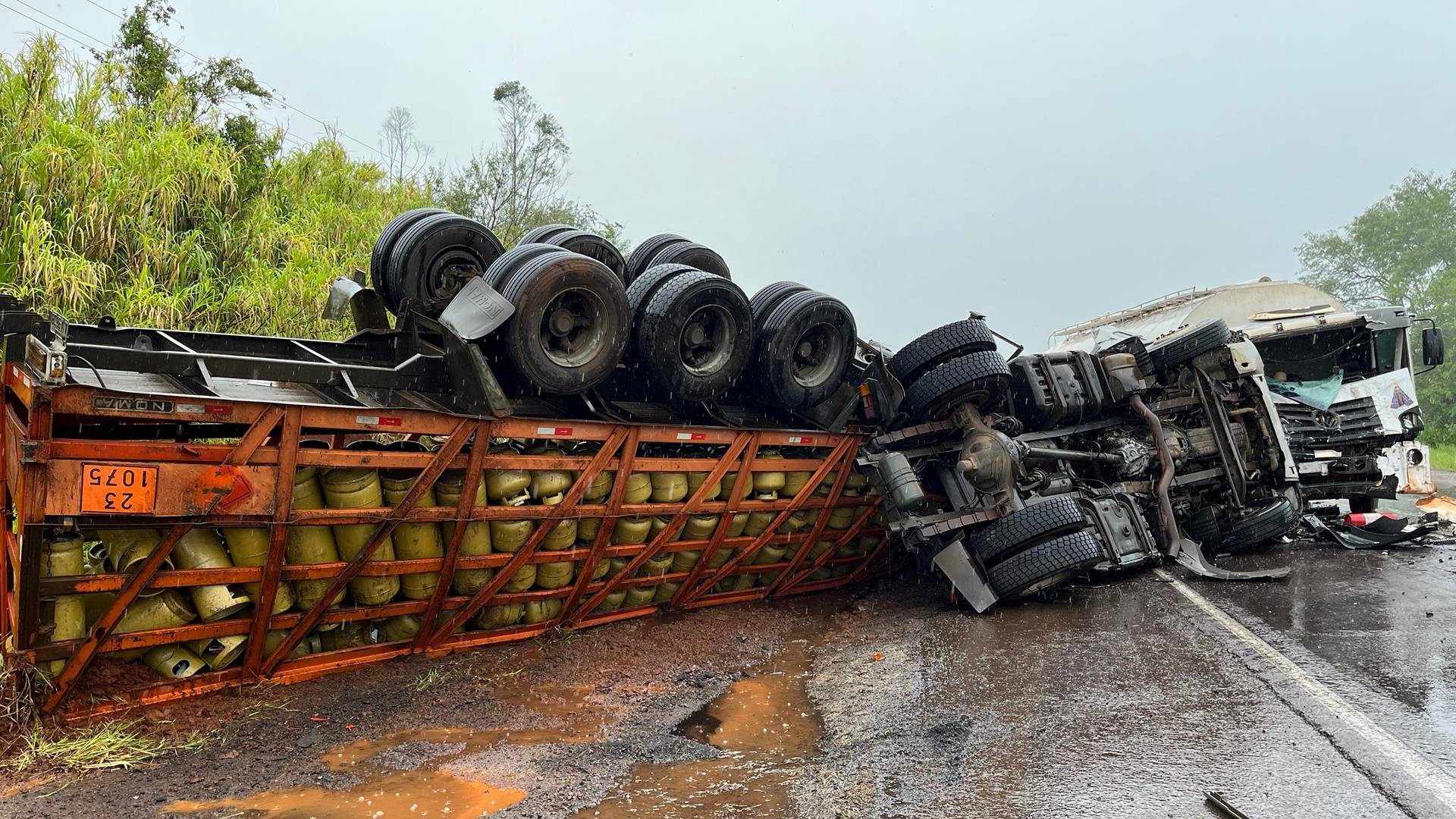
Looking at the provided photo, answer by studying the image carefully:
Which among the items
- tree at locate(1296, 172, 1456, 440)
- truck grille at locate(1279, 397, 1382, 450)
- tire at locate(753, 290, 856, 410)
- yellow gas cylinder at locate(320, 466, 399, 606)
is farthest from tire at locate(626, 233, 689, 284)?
tree at locate(1296, 172, 1456, 440)

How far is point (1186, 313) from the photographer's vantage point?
1147cm

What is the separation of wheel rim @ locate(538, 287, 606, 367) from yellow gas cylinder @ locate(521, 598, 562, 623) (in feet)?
4.86

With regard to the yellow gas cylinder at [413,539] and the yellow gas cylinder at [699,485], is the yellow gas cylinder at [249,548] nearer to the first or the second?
the yellow gas cylinder at [413,539]

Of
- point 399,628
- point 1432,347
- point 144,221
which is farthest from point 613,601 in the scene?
point 1432,347

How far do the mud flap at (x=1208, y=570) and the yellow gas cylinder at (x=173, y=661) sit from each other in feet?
21.4

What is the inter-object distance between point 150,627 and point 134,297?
645cm

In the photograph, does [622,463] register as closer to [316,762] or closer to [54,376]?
[316,762]

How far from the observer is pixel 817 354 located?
6.52 meters

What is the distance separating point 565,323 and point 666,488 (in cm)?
121

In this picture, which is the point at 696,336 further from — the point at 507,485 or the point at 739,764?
the point at 739,764

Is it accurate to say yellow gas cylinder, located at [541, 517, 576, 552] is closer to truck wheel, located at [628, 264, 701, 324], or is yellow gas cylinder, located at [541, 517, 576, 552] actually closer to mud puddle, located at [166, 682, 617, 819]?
mud puddle, located at [166, 682, 617, 819]

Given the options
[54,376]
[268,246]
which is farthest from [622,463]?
[268,246]

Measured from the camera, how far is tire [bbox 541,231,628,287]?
6.67m

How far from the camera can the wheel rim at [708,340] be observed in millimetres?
5762
